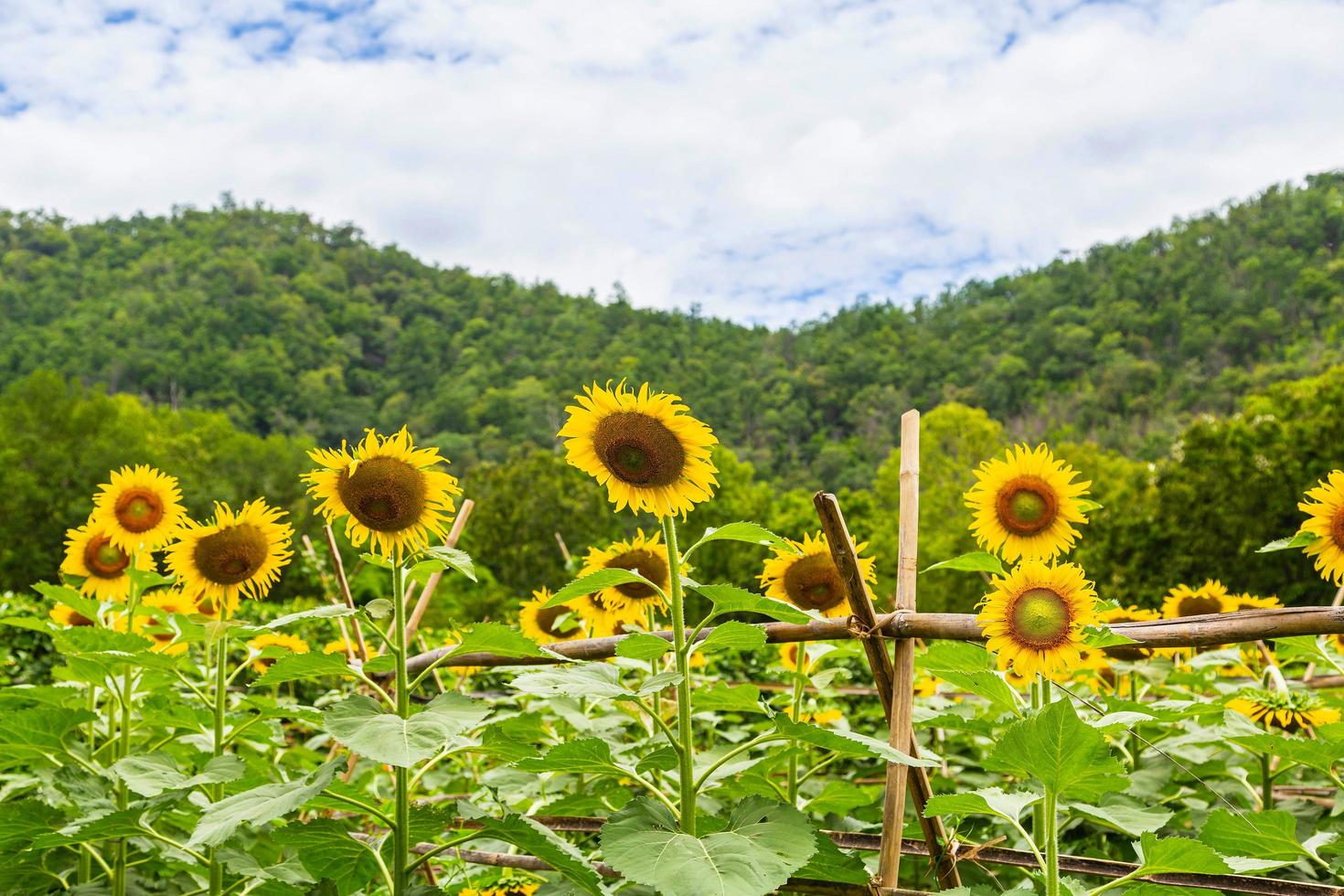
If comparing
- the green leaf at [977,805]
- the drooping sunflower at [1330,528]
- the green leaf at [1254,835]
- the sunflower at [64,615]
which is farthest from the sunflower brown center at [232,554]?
the drooping sunflower at [1330,528]

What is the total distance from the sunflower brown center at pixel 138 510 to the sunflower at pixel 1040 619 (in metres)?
1.90

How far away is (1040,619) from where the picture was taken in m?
1.58

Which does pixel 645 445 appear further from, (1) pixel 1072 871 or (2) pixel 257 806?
(1) pixel 1072 871

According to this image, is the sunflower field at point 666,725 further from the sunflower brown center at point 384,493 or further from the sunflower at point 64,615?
the sunflower at point 64,615

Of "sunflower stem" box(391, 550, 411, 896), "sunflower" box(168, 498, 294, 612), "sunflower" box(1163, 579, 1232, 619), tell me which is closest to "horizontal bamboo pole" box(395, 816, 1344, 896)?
"sunflower stem" box(391, 550, 411, 896)

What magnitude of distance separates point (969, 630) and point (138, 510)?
1920 mm

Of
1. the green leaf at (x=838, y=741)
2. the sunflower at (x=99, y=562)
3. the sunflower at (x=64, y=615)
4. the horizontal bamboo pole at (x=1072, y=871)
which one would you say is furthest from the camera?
the sunflower at (x=64, y=615)

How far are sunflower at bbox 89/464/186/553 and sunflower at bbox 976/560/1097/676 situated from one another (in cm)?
184

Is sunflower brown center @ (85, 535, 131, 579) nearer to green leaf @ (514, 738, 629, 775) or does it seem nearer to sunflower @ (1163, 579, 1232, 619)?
green leaf @ (514, 738, 629, 775)

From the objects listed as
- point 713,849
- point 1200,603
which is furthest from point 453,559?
point 1200,603

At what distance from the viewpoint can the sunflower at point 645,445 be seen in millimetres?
1646

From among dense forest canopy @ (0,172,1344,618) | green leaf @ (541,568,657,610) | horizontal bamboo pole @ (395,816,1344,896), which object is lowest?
horizontal bamboo pole @ (395,816,1344,896)

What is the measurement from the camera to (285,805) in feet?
4.42

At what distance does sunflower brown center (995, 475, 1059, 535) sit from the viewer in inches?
73.9
